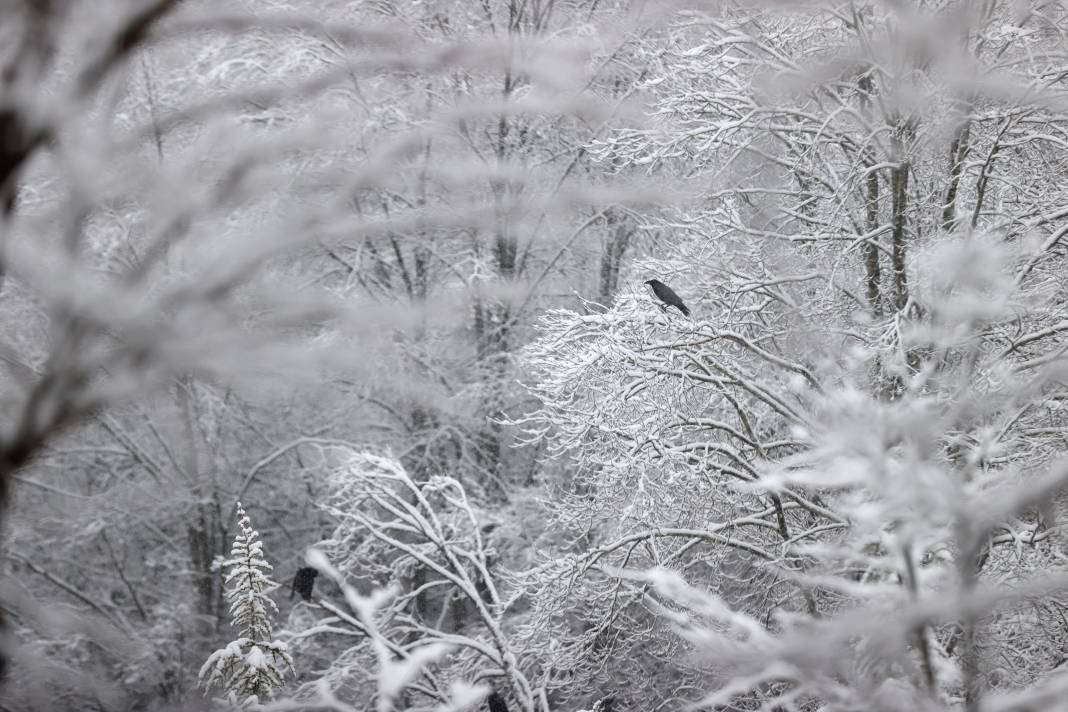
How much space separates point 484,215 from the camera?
422 inches

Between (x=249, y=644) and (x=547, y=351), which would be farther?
(x=547, y=351)

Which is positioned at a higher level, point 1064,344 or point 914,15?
point 914,15

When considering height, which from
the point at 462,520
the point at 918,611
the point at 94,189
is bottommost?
the point at 462,520

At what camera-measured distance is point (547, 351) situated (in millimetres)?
6680

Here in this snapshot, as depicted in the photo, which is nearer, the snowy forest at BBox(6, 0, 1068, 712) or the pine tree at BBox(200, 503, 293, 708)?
the snowy forest at BBox(6, 0, 1068, 712)

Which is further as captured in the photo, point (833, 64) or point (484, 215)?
point (484, 215)

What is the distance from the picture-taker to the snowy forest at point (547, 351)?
1.34 metres

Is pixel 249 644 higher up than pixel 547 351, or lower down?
lower down

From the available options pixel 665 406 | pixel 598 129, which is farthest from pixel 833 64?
pixel 598 129

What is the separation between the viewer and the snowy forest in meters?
1.34

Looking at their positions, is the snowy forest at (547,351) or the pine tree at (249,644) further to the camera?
the pine tree at (249,644)

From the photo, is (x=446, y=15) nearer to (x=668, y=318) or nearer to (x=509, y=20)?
(x=509, y=20)

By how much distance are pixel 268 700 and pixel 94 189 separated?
5034mm

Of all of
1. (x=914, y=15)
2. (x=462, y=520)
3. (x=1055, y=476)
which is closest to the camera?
(x=1055, y=476)
